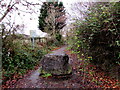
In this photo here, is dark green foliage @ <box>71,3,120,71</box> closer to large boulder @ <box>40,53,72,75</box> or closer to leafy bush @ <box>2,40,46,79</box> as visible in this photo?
large boulder @ <box>40,53,72,75</box>

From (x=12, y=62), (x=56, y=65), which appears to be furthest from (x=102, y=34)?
(x=12, y=62)

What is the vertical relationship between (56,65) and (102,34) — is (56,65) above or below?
below

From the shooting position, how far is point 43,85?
3.24m

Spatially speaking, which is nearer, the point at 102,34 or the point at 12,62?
the point at 102,34

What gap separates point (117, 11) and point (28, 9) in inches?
133

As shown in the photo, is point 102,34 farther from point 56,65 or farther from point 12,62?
point 12,62

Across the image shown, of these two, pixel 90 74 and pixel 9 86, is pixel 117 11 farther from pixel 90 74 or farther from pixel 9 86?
pixel 9 86

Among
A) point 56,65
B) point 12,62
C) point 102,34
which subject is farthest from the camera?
point 12,62

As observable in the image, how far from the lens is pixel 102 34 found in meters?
3.33

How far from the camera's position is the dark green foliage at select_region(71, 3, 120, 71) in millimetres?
2967

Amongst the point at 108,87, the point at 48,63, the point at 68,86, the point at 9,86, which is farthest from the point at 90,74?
the point at 9,86

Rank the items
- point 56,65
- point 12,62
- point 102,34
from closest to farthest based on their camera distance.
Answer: point 102,34, point 56,65, point 12,62

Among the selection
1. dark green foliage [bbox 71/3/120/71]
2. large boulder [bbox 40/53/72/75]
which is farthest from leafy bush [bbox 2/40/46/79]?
dark green foliage [bbox 71/3/120/71]

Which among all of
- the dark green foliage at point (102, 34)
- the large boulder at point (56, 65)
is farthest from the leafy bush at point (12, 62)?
the dark green foliage at point (102, 34)
